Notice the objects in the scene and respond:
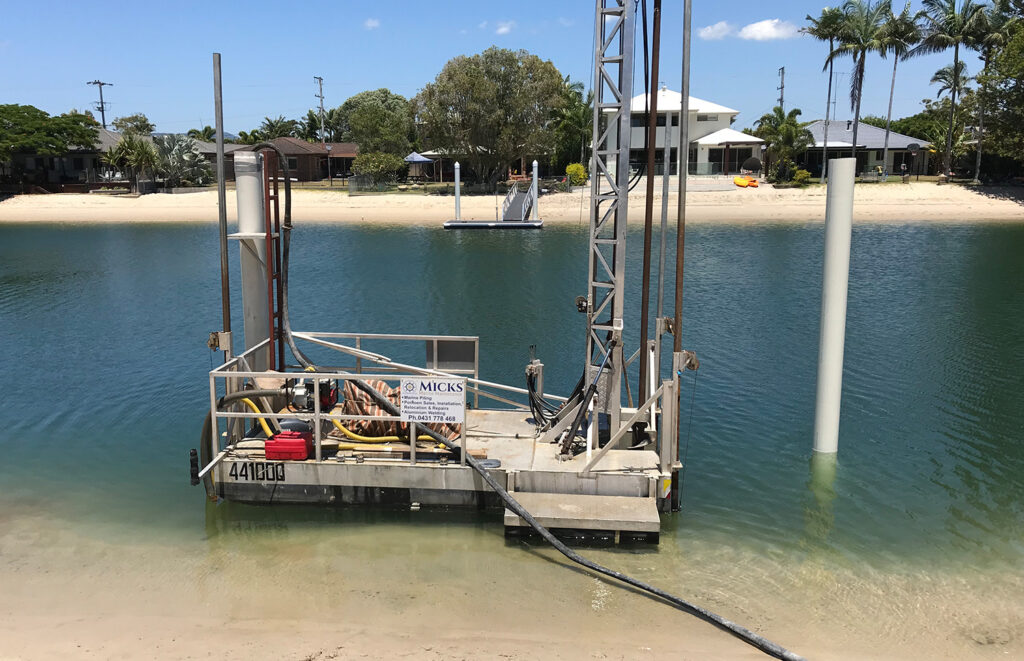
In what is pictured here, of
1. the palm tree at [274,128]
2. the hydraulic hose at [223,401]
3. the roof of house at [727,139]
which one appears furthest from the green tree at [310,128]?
the hydraulic hose at [223,401]

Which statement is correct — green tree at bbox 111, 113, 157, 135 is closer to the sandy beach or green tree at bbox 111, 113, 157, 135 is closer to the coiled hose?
the sandy beach

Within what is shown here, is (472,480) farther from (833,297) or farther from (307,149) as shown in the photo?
(307,149)

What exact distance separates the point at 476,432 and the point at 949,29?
231 feet

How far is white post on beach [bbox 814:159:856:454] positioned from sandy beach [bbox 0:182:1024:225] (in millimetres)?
43849

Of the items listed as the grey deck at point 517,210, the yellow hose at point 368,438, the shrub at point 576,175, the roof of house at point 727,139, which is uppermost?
the roof of house at point 727,139

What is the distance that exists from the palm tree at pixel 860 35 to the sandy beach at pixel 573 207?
8255 millimetres

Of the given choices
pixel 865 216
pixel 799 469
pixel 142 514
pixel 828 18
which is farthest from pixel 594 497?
pixel 828 18

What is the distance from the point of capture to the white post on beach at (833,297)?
13.1m

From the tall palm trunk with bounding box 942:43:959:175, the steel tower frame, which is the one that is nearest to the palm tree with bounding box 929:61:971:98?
the tall palm trunk with bounding box 942:43:959:175

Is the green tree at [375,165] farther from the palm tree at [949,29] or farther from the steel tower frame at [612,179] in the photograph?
the steel tower frame at [612,179]

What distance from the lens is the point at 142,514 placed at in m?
12.9

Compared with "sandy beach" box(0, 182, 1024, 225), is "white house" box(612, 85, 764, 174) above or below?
above

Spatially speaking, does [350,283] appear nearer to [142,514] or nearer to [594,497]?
[142,514]

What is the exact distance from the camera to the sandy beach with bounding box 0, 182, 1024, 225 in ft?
197
